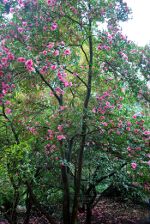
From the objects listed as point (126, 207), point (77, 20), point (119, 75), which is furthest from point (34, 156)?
point (126, 207)

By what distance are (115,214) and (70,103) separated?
586 cm

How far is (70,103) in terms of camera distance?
6.30 m

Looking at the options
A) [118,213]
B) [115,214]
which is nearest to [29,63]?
[115,214]

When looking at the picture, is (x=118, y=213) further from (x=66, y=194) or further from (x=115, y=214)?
(x=66, y=194)

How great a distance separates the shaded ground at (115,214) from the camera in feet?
29.8

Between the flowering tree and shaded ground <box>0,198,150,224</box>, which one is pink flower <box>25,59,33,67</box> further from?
shaded ground <box>0,198,150,224</box>

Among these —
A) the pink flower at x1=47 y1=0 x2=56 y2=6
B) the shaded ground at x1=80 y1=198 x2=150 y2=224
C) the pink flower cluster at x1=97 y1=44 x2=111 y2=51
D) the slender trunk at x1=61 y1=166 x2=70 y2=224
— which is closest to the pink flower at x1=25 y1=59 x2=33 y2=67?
the pink flower at x1=47 y1=0 x2=56 y2=6

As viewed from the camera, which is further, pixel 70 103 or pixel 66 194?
pixel 70 103

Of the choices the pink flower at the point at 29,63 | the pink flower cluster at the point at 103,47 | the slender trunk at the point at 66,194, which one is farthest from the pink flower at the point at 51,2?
the slender trunk at the point at 66,194

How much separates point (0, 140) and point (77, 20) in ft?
9.39

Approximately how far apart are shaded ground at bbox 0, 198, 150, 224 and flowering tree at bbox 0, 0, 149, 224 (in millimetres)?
3542

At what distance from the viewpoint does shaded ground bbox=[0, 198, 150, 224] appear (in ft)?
29.8

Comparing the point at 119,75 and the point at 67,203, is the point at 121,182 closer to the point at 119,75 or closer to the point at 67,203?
the point at 67,203

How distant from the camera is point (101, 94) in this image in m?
5.86
